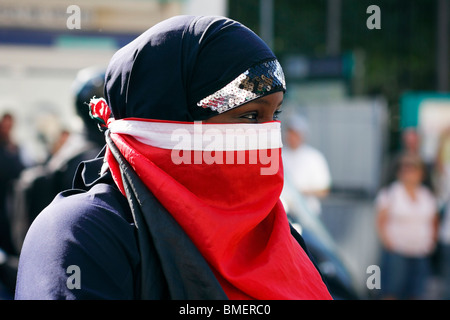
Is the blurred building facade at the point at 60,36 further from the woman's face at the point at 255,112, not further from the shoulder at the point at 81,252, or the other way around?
the shoulder at the point at 81,252

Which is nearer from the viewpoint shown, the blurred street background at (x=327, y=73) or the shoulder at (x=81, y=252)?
the shoulder at (x=81, y=252)

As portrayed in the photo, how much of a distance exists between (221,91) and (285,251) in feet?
1.40

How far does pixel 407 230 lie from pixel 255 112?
17.2ft

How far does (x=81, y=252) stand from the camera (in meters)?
1.33

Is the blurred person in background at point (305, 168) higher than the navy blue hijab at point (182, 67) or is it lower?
lower

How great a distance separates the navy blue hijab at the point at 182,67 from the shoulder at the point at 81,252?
0.29 m

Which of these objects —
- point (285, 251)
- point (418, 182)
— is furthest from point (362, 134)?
point (285, 251)

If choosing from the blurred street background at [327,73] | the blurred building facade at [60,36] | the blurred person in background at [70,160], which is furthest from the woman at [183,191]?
the blurred building facade at [60,36]

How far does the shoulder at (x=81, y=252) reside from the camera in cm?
131

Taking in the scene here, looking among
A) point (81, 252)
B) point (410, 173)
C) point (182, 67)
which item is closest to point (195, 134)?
point (182, 67)

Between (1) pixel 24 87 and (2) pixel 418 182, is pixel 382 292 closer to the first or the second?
(2) pixel 418 182

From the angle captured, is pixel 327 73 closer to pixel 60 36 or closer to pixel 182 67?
pixel 60 36

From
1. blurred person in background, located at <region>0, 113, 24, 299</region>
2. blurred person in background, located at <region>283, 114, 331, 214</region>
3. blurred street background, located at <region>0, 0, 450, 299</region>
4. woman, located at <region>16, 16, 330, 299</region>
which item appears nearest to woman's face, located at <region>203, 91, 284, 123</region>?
woman, located at <region>16, 16, 330, 299</region>

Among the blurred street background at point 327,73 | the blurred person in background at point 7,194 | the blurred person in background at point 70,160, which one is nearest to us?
the blurred person in background at point 70,160
